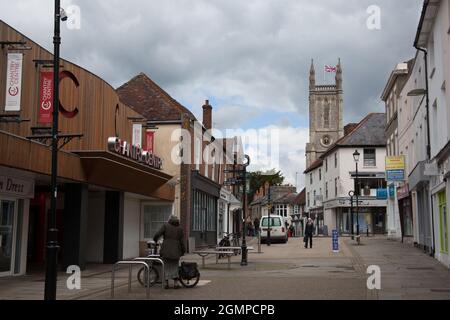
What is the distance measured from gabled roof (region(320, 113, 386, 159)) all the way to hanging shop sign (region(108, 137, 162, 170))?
38.0 metres

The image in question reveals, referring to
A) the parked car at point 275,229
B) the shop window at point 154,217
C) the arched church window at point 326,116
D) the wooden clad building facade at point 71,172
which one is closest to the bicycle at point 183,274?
the wooden clad building facade at point 71,172

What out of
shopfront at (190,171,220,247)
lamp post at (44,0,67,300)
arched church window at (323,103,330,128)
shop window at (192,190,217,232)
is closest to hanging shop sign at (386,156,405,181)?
shopfront at (190,171,220,247)

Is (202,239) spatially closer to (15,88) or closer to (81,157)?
(81,157)

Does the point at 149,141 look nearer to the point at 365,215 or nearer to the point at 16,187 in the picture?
the point at 16,187

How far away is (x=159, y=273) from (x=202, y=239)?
58.8ft

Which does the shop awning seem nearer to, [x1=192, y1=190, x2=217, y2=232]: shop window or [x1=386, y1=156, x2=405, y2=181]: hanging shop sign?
[x1=192, y1=190, x2=217, y2=232]: shop window

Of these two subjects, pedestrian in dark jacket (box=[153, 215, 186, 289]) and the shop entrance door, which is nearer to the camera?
pedestrian in dark jacket (box=[153, 215, 186, 289])

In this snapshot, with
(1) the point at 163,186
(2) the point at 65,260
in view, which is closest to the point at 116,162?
(2) the point at 65,260

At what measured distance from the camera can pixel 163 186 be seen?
26406 mm

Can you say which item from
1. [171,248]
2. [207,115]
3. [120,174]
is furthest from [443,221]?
[207,115]

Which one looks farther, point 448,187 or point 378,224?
point 378,224

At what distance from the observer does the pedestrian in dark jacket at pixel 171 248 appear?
13680mm

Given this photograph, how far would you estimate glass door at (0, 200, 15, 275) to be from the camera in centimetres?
1606

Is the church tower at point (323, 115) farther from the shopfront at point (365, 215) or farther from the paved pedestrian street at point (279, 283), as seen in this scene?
the paved pedestrian street at point (279, 283)
